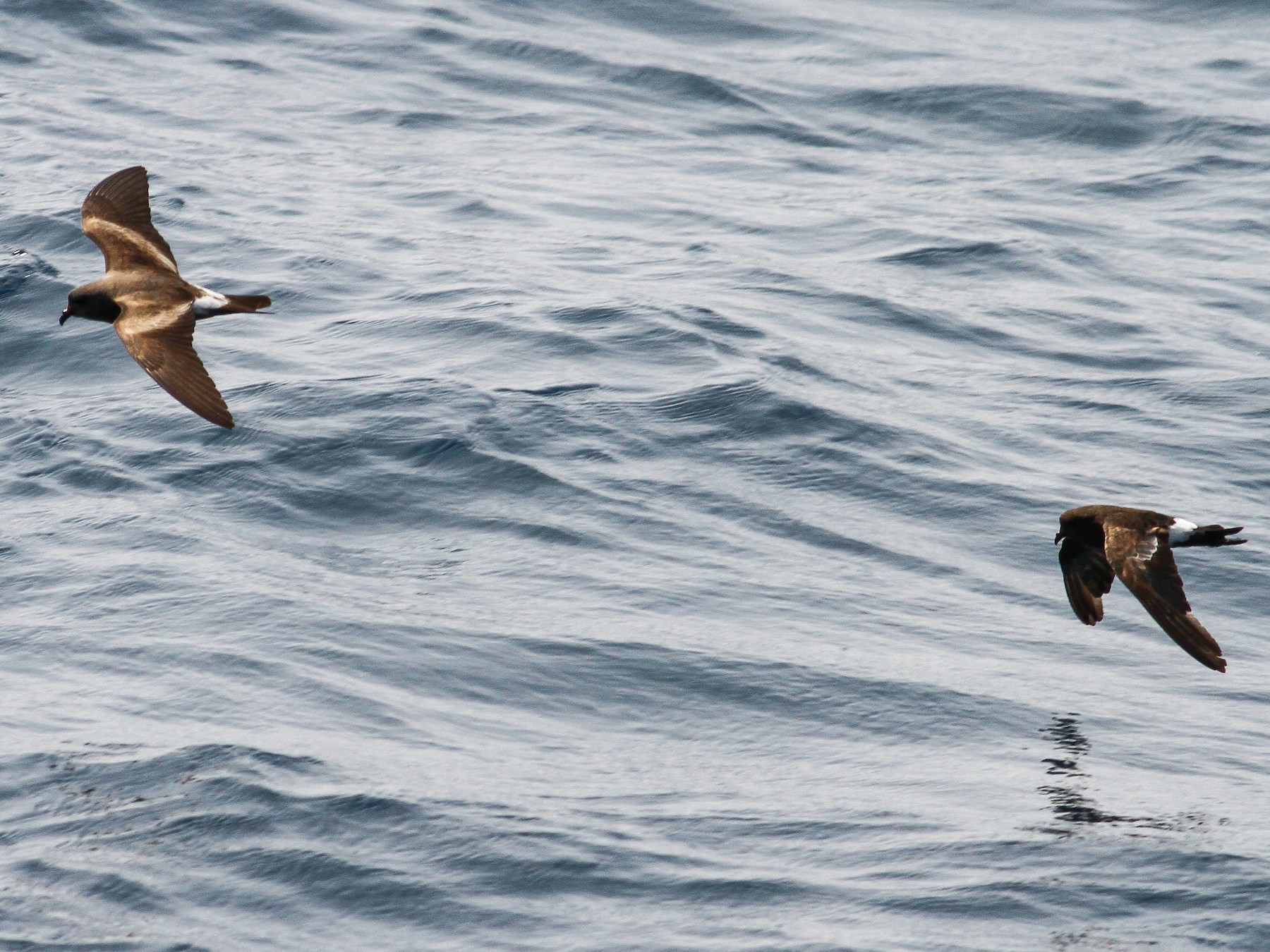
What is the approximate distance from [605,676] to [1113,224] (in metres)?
10.1

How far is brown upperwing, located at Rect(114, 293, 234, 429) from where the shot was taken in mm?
8500

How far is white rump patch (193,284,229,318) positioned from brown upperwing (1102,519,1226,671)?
4624 mm

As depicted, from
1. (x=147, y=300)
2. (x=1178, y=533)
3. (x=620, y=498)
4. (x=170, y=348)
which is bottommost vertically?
(x=620, y=498)

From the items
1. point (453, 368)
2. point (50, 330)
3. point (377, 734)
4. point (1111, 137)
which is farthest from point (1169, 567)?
point (1111, 137)

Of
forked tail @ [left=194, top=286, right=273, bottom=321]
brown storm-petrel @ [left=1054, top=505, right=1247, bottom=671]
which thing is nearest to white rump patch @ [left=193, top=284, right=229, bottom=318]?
forked tail @ [left=194, top=286, right=273, bottom=321]

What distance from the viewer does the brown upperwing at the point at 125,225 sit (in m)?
9.99

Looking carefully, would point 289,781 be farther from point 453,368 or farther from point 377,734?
point 453,368

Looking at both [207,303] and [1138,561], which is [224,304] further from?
[1138,561]

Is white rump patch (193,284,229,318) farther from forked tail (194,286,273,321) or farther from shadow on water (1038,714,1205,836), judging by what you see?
shadow on water (1038,714,1205,836)

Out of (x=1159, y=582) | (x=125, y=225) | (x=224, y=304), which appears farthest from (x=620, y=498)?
(x=1159, y=582)

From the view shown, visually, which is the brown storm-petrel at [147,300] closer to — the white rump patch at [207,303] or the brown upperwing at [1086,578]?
the white rump patch at [207,303]

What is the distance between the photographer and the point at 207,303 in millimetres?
9250

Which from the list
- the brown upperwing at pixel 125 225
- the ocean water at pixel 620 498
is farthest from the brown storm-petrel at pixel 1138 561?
the brown upperwing at pixel 125 225

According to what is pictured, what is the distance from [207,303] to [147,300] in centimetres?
38
